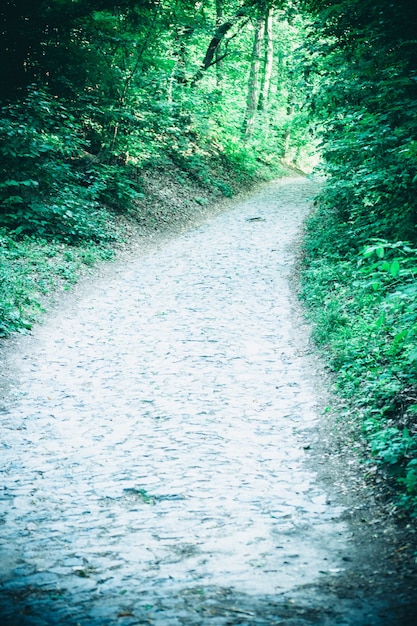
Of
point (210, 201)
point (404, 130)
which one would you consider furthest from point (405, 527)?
point (210, 201)

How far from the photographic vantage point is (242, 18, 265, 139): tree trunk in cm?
2570

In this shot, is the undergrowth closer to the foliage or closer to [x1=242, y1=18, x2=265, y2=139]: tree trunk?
the foliage

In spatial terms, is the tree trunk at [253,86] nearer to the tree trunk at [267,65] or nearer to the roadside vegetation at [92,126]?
the tree trunk at [267,65]

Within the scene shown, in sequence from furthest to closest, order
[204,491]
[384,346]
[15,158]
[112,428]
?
[15,158] < [384,346] < [112,428] < [204,491]

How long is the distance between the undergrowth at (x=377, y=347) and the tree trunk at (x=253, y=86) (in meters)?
18.5

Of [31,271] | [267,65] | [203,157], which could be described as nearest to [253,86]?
[267,65]

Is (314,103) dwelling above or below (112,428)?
above

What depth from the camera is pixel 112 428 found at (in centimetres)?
588

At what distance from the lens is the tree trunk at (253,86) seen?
25703 mm

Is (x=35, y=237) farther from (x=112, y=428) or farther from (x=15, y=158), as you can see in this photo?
(x=112, y=428)

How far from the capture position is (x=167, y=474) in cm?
495

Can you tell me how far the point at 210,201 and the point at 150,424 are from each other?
1566 cm

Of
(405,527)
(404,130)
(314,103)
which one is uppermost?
(314,103)

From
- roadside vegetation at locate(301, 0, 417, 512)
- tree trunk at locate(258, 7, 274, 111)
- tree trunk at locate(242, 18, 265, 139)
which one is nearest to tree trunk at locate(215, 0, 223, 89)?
tree trunk at locate(242, 18, 265, 139)
